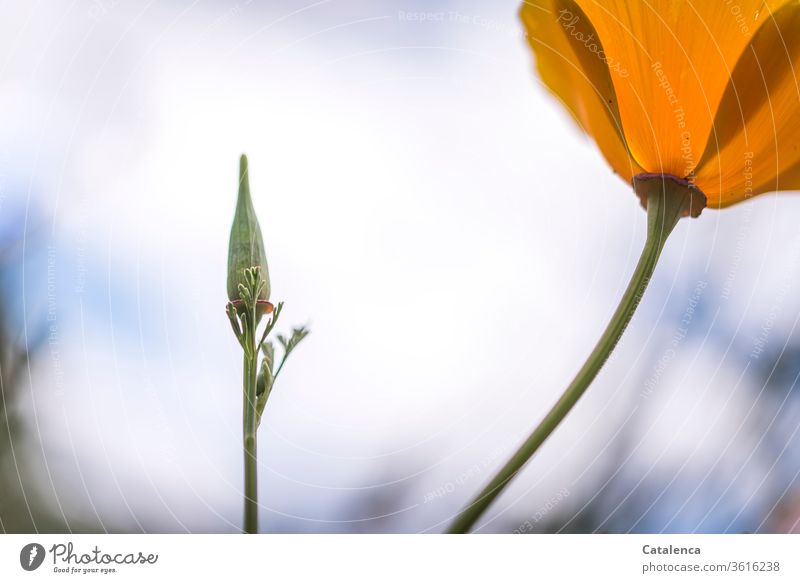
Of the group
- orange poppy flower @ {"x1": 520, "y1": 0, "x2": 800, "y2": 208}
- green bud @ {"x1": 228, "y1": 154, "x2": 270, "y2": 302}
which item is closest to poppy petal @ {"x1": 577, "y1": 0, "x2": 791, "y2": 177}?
orange poppy flower @ {"x1": 520, "y1": 0, "x2": 800, "y2": 208}

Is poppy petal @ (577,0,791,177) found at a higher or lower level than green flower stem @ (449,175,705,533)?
higher

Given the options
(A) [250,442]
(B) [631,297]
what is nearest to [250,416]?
(A) [250,442]

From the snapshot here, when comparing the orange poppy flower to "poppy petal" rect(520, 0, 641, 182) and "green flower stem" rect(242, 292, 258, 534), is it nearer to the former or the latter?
"poppy petal" rect(520, 0, 641, 182)

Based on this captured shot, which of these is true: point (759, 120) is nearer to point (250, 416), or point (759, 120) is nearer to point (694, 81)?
point (694, 81)

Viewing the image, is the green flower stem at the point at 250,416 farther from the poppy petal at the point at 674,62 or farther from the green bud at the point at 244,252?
the poppy petal at the point at 674,62

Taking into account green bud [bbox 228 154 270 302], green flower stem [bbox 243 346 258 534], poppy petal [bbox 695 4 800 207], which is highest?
poppy petal [bbox 695 4 800 207]

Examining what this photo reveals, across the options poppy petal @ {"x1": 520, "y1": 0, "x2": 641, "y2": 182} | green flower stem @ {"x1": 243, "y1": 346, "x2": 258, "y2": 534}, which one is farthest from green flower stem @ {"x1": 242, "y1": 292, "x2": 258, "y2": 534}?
poppy petal @ {"x1": 520, "y1": 0, "x2": 641, "y2": 182}

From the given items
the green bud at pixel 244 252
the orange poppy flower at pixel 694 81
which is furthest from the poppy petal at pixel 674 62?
the green bud at pixel 244 252
